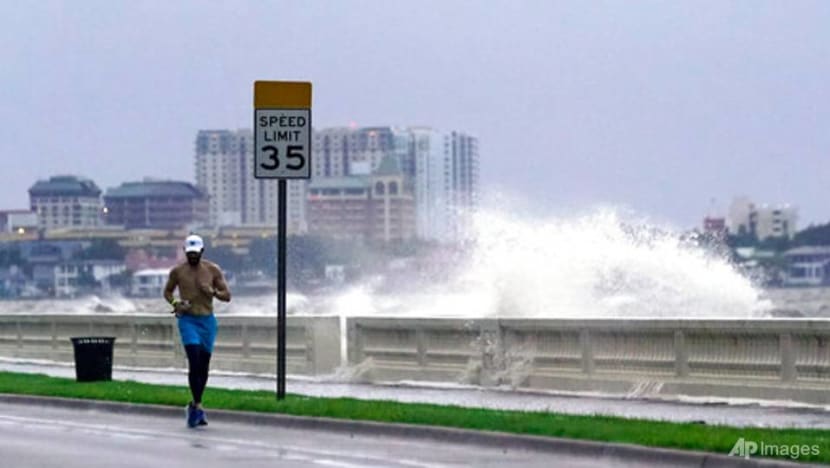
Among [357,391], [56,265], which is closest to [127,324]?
[357,391]

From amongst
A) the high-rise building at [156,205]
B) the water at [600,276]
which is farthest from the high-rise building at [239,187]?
the water at [600,276]

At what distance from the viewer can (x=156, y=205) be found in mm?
91188

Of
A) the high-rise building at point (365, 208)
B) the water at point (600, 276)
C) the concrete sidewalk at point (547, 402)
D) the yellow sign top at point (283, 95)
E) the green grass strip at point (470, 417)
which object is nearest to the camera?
the green grass strip at point (470, 417)

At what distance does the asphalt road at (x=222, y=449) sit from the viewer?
56.9ft

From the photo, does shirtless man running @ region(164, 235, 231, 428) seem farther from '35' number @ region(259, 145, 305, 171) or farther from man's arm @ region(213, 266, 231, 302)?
'35' number @ region(259, 145, 305, 171)

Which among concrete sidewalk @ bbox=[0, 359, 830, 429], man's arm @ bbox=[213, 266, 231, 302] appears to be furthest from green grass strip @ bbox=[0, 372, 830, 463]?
man's arm @ bbox=[213, 266, 231, 302]

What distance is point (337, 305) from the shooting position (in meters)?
67.2

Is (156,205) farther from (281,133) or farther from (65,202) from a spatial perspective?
(281,133)

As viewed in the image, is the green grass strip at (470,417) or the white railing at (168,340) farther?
the white railing at (168,340)

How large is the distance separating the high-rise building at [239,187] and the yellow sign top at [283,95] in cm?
5139

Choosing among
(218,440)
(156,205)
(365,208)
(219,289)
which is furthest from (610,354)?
(156,205)

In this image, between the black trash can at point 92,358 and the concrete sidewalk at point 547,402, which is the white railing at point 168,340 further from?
the black trash can at point 92,358

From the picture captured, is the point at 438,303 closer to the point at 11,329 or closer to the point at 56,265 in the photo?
the point at 11,329

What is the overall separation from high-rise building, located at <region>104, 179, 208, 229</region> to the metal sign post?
59433 mm
